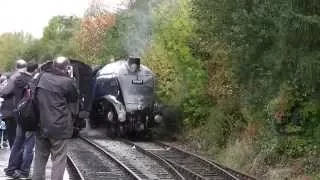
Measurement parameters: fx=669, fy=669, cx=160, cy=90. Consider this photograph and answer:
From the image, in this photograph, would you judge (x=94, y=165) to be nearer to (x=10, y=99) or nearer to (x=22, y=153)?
(x=10, y=99)

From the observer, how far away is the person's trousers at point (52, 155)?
902 centimetres

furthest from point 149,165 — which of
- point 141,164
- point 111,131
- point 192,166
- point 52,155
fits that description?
point 111,131

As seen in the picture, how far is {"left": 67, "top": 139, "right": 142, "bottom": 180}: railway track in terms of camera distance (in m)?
13.5

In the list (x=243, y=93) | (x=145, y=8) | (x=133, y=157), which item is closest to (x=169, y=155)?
(x=133, y=157)

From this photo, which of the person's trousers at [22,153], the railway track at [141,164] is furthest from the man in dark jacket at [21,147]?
the railway track at [141,164]

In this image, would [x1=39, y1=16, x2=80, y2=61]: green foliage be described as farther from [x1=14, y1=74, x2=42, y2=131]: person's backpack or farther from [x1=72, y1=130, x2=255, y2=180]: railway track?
[x1=14, y1=74, x2=42, y2=131]: person's backpack

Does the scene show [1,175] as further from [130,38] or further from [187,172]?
[130,38]

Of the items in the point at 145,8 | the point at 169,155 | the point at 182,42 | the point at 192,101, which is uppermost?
the point at 145,8

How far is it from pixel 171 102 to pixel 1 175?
12.8 m

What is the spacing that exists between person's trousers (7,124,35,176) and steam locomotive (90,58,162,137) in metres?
12.3

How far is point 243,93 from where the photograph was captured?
1681 centimetres

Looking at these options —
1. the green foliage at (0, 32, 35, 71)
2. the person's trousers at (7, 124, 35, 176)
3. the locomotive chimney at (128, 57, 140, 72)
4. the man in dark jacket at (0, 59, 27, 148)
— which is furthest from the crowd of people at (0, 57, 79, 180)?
the green foliage at (0, 32, 35, 71)

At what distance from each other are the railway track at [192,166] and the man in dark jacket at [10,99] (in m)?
3.99

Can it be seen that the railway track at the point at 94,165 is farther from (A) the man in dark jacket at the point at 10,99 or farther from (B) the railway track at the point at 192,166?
(A) the man in dark jacket at the point at 10,99
